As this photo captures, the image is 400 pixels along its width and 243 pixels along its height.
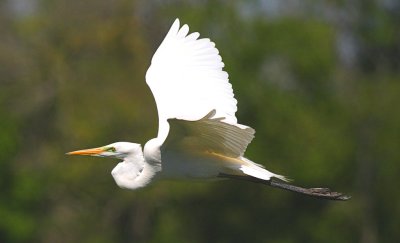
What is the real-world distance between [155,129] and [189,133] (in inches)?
744

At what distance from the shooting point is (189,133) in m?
11.8

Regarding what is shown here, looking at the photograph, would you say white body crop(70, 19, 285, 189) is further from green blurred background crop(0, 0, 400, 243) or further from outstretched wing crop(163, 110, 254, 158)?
green blurred background crop(0, 0, 400, 243)

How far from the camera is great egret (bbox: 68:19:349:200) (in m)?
11.9

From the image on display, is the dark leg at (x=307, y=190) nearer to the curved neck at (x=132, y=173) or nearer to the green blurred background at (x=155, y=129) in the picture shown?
the curved neck at (x=132, y=173)

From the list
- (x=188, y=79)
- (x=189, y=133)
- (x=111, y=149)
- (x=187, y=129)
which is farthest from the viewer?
(x=188, y=79)

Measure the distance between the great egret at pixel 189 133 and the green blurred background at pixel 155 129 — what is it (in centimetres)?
1655

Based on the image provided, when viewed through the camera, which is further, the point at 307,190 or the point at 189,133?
the point at 307,190

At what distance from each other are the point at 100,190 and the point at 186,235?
6.93 ft

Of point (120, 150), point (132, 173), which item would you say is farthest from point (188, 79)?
point (132, 173)

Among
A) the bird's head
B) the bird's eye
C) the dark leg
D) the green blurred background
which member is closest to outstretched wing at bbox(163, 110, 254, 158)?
the dark leg

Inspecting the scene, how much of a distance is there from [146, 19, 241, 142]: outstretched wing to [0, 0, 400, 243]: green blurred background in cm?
1646

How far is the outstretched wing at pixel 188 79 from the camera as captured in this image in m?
12.8

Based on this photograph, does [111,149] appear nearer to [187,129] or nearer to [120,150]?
[120,150]

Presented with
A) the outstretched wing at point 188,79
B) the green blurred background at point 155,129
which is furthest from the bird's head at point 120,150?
the green blurred background at point 155,129
